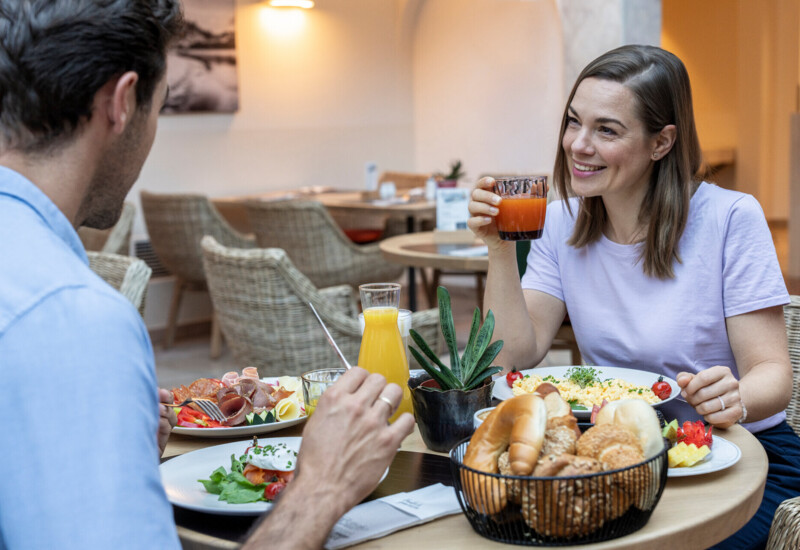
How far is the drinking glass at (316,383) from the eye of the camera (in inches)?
51.1

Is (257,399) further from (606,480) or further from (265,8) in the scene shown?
(265,8)

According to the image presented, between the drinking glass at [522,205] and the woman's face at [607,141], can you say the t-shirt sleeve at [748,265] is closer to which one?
the woman's face at [607,141]

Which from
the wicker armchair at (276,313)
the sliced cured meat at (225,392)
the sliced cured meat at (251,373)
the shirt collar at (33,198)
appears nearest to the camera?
the shirt collar at (33,198)

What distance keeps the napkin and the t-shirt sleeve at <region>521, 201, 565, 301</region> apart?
36.4 inches

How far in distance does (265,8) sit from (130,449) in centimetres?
664

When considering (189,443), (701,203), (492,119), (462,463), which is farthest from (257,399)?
(492,119)

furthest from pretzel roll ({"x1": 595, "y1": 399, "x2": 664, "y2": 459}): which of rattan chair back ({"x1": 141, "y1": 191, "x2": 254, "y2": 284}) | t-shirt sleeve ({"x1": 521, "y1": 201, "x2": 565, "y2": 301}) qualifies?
rattan chair back ({"x1": 141, "y1": 191, "x2": 254, "y2": 284})

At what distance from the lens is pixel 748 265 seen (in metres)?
1.77

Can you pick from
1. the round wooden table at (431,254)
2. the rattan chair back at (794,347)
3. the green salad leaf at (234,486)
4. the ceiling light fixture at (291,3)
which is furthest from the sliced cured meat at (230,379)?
the ceiling light fixture at (291,3)

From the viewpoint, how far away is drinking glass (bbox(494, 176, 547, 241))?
175cm

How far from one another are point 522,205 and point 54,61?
1.04 metres

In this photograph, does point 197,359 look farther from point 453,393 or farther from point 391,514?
point 391,514

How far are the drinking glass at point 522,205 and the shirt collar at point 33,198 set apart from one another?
3.32 ft

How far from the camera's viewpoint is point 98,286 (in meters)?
0.81
